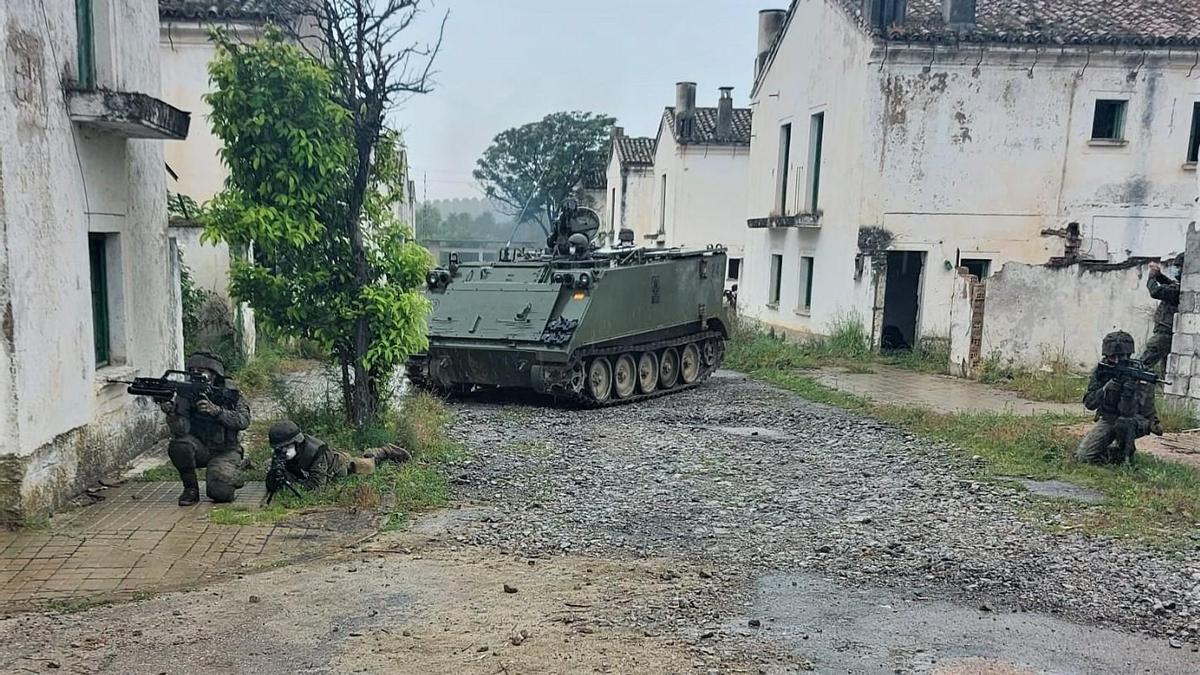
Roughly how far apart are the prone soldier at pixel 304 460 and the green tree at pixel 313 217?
1.07m

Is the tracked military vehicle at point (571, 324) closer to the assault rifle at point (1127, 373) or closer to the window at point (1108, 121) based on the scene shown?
the assault rifle at point (1127, 373)

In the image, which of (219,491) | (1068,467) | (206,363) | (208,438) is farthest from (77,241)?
(1068,467)

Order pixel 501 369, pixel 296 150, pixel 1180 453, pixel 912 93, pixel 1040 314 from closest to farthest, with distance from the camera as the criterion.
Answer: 1. pixel 296 150
2. pixel 1180 453
3. pixel 501 369
4. pixel 1040 314
5. pixel 912 93

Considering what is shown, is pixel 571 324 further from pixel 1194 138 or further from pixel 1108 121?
pixel 1194 138

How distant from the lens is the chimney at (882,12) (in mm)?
16031

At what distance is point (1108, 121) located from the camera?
1666cm

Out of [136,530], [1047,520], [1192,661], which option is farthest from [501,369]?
[1192,661]

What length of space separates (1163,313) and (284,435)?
9.66 meters

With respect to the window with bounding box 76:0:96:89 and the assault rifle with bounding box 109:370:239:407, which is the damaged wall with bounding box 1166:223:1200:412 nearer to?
the assault rifle with bounding box 109:370:239:407

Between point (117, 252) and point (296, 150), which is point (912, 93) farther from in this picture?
point (117, 252)

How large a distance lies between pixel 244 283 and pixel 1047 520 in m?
6.51

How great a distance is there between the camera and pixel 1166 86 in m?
16.2

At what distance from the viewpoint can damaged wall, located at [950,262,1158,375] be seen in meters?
13.7

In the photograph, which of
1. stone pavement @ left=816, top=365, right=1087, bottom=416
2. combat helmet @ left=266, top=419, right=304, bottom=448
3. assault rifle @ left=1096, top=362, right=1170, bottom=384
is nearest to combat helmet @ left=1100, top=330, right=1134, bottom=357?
assault rifle @ left=1096, top=362, right=1170, bottom=384
